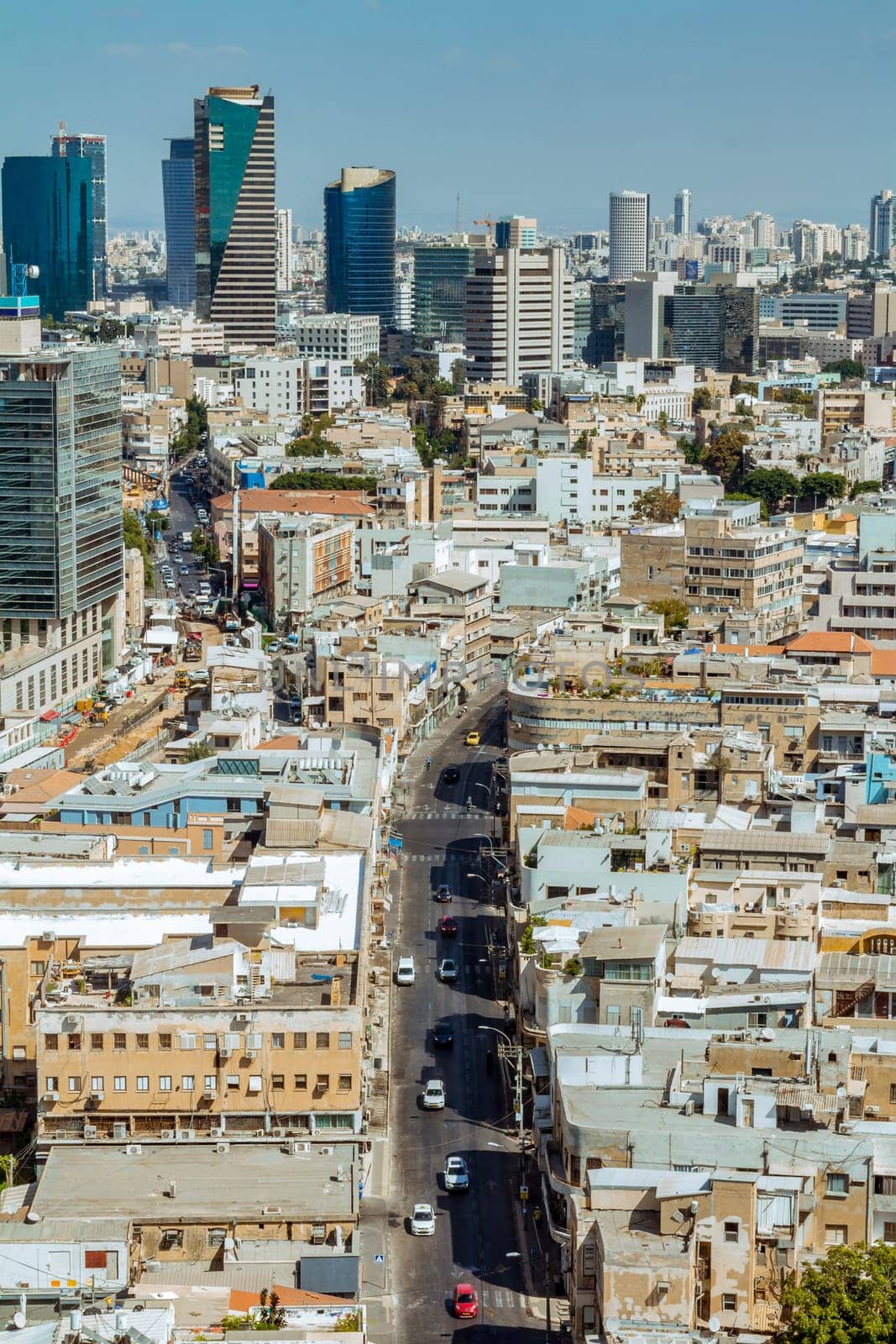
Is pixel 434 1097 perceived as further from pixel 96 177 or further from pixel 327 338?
pixel 96 177

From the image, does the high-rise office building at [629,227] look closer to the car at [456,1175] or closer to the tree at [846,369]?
the tree at [846,369]

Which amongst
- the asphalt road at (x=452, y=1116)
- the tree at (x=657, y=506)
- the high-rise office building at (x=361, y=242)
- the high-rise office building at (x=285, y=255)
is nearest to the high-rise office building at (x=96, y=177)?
the high-rise office building at (x=285, y=255)

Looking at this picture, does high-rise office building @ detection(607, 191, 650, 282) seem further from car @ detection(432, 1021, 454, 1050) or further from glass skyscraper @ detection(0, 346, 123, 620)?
car @ detection(432, 1021, 454, 1050)

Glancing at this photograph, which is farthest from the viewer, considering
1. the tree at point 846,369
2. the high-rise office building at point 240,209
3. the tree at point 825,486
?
the high-rise office building at point 240,209

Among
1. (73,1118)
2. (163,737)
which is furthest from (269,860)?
(163,737)

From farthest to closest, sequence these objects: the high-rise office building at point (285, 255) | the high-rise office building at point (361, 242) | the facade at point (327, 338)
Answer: the high-rise office building at point (285, 255), the high-rise office building at point (361, 242), the facade at point (327, 338)

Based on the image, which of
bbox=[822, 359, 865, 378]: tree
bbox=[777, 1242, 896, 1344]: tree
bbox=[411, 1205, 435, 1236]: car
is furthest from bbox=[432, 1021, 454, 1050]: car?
bbox=[822, 359, 865, 378]: tree

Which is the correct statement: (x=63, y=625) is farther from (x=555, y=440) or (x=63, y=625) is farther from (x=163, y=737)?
(x=555, y=440)
